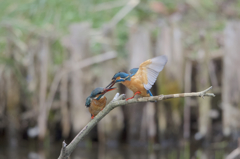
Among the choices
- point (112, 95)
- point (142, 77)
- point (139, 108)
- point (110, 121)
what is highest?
point (142, 77)

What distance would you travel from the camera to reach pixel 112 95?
498 cm

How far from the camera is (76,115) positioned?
204 inches

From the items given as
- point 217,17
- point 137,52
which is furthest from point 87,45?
point 217,17

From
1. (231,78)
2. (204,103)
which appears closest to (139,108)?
(204,103)

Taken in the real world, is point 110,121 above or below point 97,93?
below

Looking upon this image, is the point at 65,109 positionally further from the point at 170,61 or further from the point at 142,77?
the point at 142,77

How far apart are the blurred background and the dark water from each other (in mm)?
16

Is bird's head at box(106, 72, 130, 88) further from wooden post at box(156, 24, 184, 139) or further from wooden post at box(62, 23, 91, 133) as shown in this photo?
wooden post at box(62, 23, 91, 133)

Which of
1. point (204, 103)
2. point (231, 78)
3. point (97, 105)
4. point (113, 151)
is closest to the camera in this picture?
point (97, 105)

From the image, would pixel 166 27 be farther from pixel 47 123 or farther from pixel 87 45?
pixel 47 123

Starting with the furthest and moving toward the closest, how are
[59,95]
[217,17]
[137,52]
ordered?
[217,17], [59,95], [137,52]

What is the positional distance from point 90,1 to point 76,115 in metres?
3.84

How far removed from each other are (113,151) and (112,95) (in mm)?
925

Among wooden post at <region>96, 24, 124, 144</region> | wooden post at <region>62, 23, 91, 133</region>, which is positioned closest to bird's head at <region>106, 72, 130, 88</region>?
wooden post at <region>96, 24, 124, 144</region>
